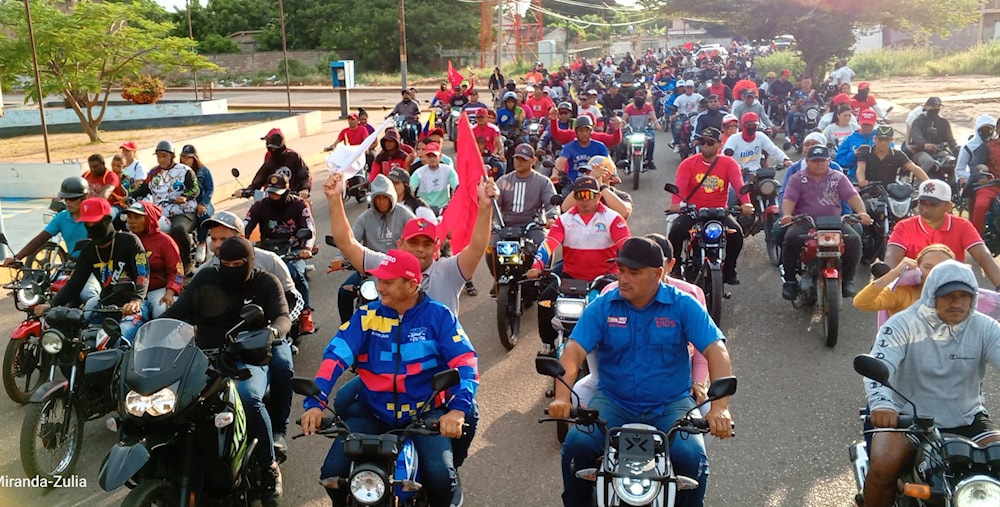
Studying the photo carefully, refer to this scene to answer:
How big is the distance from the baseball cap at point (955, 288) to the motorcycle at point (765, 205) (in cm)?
496

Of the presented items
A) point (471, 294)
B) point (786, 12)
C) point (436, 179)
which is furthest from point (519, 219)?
point (786, 12)

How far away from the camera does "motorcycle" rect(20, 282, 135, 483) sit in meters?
5.64

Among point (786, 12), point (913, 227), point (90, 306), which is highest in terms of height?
point (786, 12)

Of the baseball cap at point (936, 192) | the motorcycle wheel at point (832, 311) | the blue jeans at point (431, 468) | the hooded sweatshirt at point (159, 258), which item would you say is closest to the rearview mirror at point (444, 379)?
the blue jeans at point (431, 468)

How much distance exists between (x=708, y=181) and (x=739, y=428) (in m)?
3.62

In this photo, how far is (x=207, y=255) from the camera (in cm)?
1151

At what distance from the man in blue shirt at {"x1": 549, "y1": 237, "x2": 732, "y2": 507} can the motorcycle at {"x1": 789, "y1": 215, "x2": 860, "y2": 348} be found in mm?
3873

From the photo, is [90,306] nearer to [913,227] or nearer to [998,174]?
[913,227]

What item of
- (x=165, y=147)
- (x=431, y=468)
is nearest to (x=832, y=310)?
(x=431, y=468)

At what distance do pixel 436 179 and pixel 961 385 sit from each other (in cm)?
757

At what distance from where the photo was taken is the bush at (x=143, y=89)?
36.2 m

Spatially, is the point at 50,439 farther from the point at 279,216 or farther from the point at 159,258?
the point at 279,216

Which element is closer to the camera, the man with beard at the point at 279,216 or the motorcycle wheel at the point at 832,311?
the motorcycle wheel at the point at 832,311

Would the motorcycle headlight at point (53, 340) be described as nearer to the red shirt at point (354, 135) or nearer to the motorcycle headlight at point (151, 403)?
the motorcycle headlight at point (151, 403)
